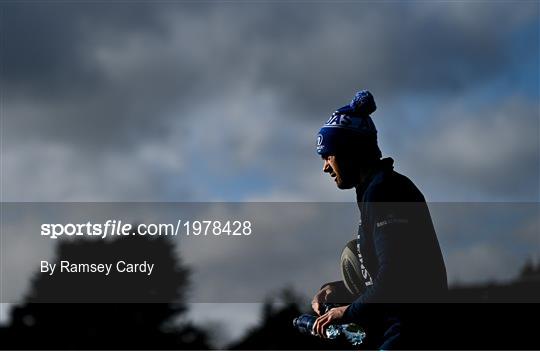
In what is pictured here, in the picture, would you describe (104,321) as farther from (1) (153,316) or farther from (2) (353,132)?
(2) (353,132)

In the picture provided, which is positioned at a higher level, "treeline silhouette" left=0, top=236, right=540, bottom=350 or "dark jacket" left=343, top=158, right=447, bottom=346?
"treeline silhouette" left=0, top=236, right=540, bottom=350

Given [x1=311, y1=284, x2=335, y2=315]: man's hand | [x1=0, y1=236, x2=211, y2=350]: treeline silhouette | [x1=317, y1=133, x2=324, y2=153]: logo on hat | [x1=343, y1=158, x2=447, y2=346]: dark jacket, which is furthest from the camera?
[x1=0, y1=236, x2=211, y2=350]: treeline silhouette

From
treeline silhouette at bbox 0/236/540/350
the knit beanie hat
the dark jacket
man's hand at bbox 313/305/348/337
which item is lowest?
man's hand at bbox 313/305/348/337

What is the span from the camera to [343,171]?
25.6ft

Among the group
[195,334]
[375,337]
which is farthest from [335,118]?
[195,334]

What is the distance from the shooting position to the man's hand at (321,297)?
7.75 m

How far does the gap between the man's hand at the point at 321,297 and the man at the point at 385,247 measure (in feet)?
0.05

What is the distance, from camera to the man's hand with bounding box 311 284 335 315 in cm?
775

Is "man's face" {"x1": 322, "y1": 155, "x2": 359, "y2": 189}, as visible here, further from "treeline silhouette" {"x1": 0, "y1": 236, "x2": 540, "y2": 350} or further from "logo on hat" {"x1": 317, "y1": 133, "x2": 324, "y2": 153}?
"treeline silhouette" {"x1": 0, "y1": 236, "x2": 540, "y2": 350}

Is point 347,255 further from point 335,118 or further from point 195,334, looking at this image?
point 195,334

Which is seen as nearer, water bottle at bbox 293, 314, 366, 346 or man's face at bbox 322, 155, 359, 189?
water bottle at bbox 293, 314, 366, 346

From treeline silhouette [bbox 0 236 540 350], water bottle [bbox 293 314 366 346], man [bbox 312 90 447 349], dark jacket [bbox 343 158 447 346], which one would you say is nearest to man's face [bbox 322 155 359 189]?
A: man [bbox 312 90 447 349]

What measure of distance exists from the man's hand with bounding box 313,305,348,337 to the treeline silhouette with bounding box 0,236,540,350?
23.0 meters

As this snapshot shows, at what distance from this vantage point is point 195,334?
63.7 metres
